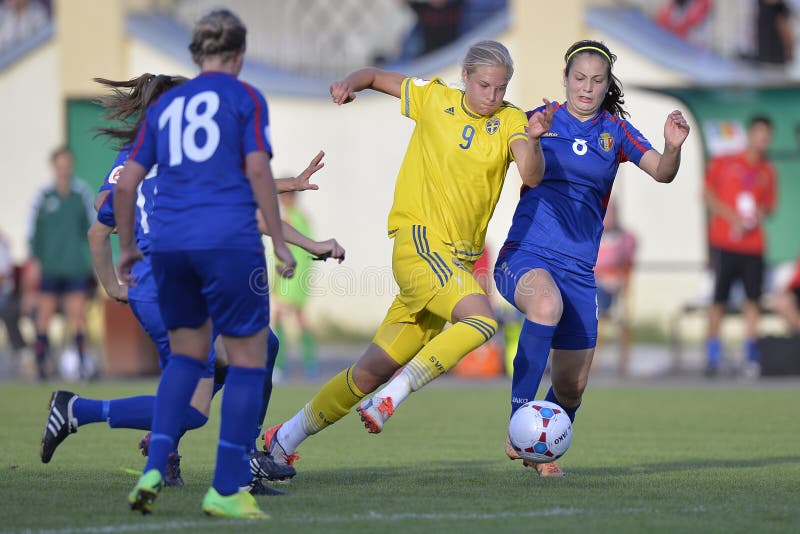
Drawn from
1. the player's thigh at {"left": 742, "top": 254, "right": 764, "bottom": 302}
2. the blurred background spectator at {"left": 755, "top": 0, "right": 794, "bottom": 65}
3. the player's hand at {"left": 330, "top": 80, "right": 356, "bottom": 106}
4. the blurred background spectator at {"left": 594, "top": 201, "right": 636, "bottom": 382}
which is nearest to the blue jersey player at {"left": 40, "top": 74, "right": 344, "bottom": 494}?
the player's hand at {"left": 330, "top": 80, "right": 356, "bottom": 106}

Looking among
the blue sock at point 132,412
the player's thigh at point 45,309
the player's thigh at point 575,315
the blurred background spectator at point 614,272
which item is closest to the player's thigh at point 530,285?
the player's thigh at point 575,315

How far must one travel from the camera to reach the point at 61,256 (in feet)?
49.9

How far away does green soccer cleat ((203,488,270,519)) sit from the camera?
5512 mm

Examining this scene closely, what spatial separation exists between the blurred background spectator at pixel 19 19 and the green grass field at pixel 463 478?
41.7 feet

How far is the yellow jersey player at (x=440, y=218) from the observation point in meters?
6.82

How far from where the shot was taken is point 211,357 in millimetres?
6582

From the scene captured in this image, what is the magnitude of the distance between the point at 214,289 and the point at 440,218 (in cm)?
182

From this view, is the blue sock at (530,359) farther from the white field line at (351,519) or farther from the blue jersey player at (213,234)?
the blue jersey player at (213,234)

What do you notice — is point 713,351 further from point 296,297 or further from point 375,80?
point 375,80

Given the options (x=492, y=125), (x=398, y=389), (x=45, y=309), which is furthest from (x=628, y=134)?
(x=45, y=309)

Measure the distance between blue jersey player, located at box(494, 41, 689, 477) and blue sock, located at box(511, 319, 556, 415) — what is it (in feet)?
0.09

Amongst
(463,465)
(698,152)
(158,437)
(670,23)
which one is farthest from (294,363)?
(158,437)

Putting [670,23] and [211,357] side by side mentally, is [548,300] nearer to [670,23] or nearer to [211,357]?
[211,357]

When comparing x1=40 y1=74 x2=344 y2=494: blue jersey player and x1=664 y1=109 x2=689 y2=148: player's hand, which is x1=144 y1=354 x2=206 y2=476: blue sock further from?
x1=664 y1=109 x2=689 y2=148: player's hand
